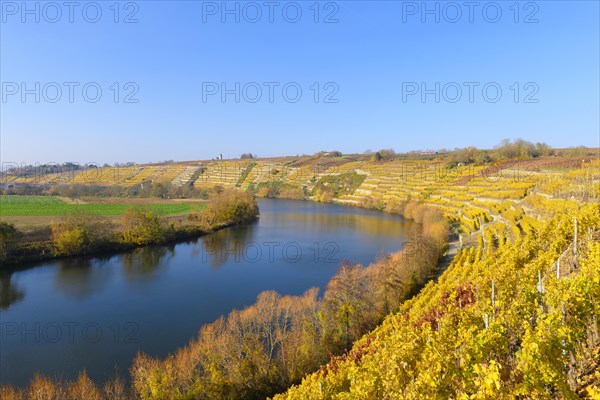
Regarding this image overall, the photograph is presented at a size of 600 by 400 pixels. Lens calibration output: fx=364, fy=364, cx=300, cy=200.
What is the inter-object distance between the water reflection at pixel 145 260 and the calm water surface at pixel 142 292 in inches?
3.3

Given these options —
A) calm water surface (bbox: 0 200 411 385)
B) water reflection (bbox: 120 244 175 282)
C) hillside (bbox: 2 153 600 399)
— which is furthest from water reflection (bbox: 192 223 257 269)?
hillside (bbox: 2 153 600 399)

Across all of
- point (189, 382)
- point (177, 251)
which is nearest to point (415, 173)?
point (177, 251)

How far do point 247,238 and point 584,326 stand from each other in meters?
38.4

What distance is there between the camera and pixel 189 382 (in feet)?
39.6

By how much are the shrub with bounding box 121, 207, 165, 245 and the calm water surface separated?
156cm

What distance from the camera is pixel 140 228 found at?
37812mm

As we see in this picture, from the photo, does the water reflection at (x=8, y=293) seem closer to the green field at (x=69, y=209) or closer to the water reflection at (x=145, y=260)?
the water reflection at (x=145, y=260)

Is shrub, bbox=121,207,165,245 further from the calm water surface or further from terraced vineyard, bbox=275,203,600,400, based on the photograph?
terraced vineyard, bbox=275,203,600,400

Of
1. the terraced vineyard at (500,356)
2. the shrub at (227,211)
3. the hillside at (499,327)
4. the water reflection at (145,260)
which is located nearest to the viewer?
the terraced vineyard at (500,356)

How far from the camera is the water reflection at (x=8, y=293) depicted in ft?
73.6

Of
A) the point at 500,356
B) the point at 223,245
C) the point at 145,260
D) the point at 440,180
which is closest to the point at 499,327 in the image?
the point at 500,356

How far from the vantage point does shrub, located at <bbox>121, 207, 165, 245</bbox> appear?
1473 inches

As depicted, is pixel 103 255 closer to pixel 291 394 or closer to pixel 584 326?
pixel 291 394

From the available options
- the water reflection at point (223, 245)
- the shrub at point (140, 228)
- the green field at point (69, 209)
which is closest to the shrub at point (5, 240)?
the shrub at point (140, 228)
